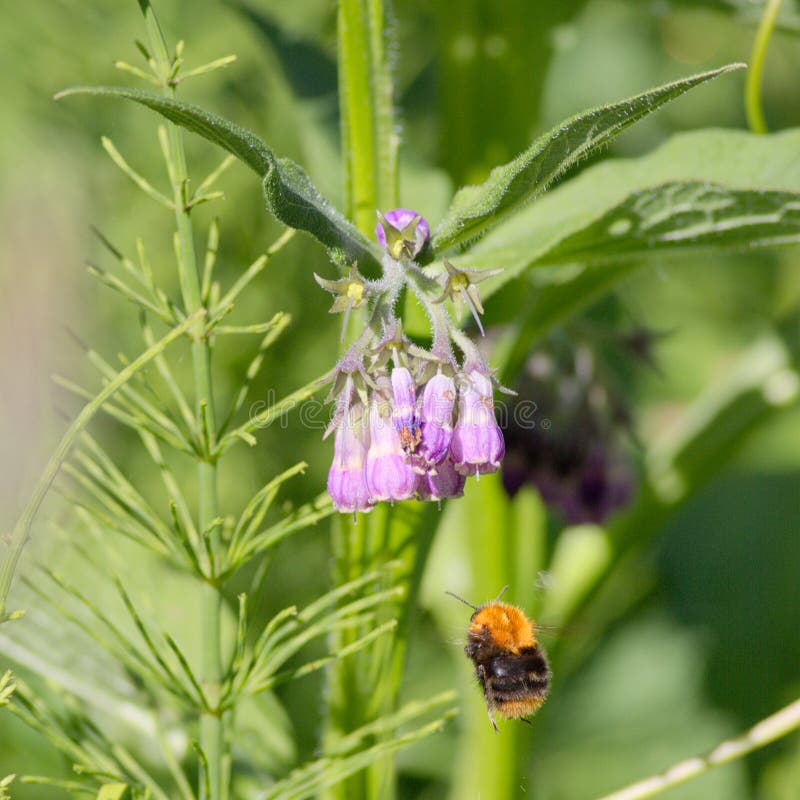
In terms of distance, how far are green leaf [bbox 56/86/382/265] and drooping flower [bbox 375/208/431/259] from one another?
32 mm

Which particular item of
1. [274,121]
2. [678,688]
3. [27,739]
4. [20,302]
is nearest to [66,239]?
[20,302]

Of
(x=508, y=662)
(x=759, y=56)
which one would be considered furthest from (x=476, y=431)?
(x=759, y=56)

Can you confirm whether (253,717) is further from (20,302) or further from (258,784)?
(20,302)

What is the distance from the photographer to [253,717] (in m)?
1.33

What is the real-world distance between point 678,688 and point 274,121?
1345 millimetres

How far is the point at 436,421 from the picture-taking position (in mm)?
866

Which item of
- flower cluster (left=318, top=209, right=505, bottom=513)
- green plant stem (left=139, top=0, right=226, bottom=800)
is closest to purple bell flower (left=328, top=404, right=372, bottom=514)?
flower cluster (left=318, top=209, right=505, bottom=513)

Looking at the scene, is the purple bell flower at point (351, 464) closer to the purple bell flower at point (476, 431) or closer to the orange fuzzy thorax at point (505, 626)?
the purple bell flower at point (476, 431)

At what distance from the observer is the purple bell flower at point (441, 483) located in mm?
913

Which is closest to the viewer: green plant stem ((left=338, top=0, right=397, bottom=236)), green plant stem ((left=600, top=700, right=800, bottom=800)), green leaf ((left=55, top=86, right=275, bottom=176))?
green leaf ((left=55, top=86, right=275, bottom=176))

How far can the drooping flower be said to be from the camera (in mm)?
874

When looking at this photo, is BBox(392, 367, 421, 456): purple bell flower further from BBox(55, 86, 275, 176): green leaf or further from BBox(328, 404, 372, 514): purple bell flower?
BBox(55, 86, 275, 176): green leaf

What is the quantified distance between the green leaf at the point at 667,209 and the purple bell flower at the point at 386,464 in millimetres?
185

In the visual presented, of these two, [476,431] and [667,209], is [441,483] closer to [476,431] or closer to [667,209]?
[476,431]
